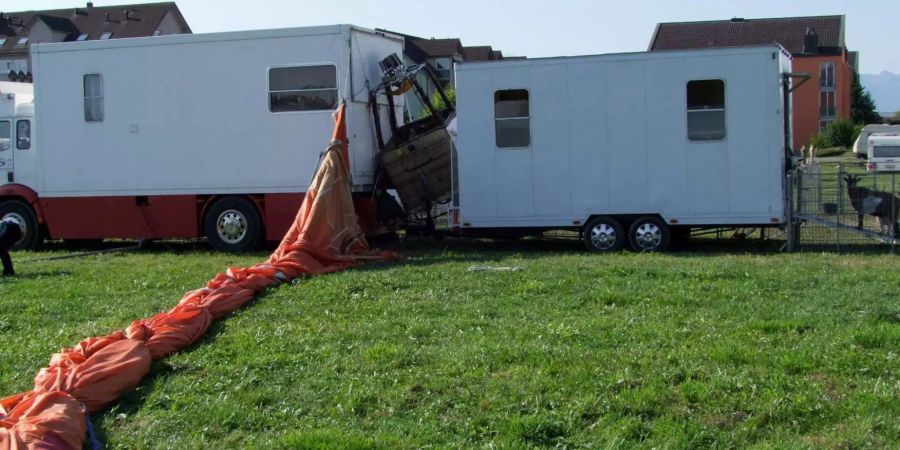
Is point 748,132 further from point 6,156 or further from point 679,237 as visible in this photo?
point 6,156

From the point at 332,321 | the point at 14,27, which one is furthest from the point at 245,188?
the point at 14,27

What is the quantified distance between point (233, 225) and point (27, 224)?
154 inches

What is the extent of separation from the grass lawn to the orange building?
198ft

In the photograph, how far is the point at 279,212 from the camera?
49.2 ft

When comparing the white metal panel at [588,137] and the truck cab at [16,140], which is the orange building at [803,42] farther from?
the truck cab at [16,140]

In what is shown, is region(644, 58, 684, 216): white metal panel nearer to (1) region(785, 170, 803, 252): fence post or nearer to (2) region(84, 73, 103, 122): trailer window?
(1) region(785, 170, 803, 252): fence post

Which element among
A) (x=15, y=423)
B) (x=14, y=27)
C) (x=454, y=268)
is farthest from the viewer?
(x=14, y=27)

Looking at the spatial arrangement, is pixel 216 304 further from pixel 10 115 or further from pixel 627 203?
pixel 10 115

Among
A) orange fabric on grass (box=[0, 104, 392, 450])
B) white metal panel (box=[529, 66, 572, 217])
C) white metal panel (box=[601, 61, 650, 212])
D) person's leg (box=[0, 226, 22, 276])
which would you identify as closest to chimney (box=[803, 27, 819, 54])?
white metal panel (box=[601, 61, 650, 212])

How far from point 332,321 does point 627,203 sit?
660 centimetres

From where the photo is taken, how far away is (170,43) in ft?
50.5

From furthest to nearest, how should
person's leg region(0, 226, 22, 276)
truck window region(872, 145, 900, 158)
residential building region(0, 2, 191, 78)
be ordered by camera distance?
residential building region(0, 2, 191, 78), truck window region(872, 145, 900, 158), person's leg region(0, 226, 22, 276)

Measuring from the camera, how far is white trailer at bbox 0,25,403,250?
14828 millimetres

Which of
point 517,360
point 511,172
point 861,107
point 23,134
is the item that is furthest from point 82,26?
point 517,360
